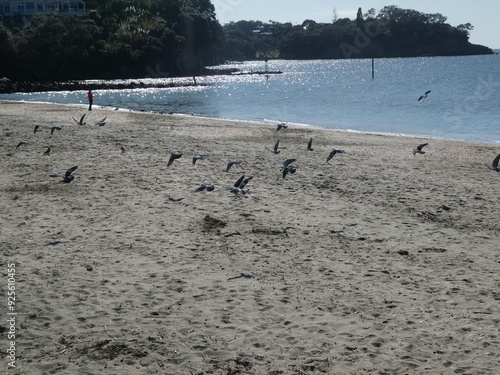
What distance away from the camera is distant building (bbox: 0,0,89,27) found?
115125 millimetres

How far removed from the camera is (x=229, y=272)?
7602mm

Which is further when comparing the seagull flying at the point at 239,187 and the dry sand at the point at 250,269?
the seagull flying at the point at 239,187

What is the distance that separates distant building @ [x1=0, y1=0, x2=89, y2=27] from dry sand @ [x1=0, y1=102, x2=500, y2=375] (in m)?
114

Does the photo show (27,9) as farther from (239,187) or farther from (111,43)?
(239,187)

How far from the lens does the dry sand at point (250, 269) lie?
5539mm

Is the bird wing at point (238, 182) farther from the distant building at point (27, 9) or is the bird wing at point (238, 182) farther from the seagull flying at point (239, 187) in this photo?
the distant building at point (27, 9)

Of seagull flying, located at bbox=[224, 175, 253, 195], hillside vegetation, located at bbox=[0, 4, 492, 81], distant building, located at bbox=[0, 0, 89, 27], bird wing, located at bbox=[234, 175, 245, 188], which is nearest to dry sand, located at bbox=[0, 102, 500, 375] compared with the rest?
seagull flying, located at bbox=[224, 175, 253, 195]

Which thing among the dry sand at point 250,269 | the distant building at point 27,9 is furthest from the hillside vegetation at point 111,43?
the dry sand at point 250,269

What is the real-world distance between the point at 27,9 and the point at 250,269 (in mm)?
125388

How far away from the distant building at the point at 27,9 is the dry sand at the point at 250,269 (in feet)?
375

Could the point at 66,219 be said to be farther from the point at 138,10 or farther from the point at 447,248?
the point at 138,10

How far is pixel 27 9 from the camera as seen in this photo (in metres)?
117

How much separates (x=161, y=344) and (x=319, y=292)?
7.40ft

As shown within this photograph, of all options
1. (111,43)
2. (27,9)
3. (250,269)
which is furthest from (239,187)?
(27,9)
